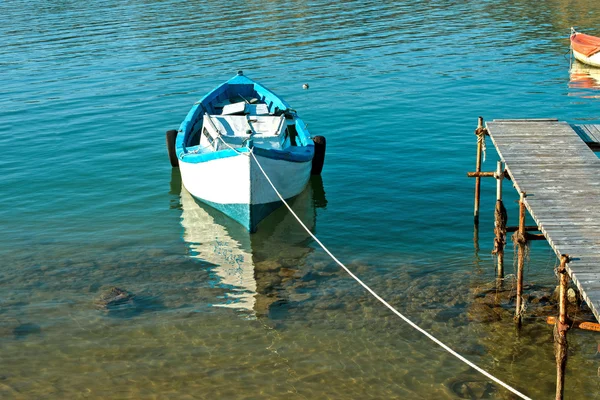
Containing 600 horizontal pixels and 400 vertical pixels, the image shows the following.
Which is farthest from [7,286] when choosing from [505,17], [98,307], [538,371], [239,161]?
[505,17]

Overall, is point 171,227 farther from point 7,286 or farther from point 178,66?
point 178,66

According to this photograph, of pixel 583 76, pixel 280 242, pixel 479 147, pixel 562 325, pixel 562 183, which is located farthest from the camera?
pixel 583 76

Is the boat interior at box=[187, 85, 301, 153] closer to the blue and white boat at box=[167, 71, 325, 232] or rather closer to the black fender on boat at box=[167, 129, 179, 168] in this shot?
the blue and white boat at box=[167, 71, 325, 232]

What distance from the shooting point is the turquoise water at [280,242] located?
42.8 feet

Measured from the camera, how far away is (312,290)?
15.8 meters

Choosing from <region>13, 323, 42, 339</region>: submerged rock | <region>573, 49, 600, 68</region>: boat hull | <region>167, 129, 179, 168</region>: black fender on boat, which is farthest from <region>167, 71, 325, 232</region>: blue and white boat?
<region>573, 49, 600, 68</region>: boat hull

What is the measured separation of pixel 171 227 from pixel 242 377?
7.51m

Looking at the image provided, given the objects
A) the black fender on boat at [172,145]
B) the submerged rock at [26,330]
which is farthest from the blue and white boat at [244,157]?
the submerged rock at [26,330]

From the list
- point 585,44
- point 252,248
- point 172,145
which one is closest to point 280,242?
point 252,248

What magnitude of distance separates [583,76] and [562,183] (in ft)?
74.2

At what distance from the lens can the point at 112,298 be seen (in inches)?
609

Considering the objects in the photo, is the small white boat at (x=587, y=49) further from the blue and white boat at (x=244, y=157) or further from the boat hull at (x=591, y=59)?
the blue and white boat at (x=244, y=157)

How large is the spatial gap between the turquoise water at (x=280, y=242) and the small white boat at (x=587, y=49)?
0.63 metres

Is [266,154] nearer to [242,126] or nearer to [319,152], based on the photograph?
[242,126]
